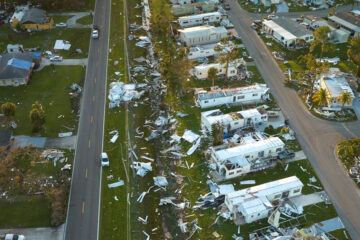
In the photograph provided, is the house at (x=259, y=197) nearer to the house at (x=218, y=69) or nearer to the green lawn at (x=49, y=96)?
the house at (x=218, y=69)

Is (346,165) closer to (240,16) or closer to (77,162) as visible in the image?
(77,162)

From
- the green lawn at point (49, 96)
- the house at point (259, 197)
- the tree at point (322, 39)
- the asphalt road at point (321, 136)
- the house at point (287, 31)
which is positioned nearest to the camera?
the house at point (259, 197)

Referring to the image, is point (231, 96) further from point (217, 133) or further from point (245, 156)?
point (245, 156)

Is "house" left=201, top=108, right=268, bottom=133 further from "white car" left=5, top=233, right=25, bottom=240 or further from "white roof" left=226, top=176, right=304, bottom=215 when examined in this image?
"white car" left=5, top=233, right=25, bottom=240

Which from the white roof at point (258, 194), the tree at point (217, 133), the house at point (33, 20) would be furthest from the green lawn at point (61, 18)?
the white roof at point (258, 194)

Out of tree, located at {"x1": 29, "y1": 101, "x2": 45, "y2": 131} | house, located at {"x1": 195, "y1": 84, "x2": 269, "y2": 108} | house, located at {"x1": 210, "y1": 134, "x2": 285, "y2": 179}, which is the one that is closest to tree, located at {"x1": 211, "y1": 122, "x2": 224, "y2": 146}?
house, located at {"x1": 210, "y1": 134, "x2": 285, "y2": 179}

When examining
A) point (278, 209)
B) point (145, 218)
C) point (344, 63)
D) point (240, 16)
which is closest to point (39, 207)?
point (145, 218)

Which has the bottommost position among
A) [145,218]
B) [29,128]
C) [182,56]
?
[145,218]
